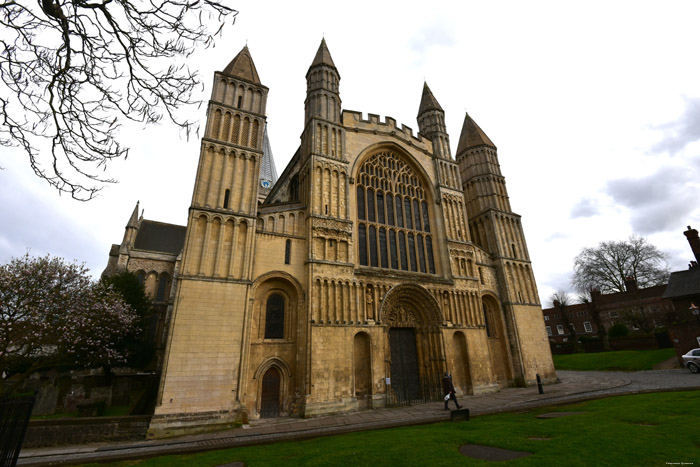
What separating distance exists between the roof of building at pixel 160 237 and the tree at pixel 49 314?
53.7ft

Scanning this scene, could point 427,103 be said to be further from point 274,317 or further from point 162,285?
point 162,285

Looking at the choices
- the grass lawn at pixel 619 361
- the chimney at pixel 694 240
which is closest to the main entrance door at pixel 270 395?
the grass lawn at pixel 619 361

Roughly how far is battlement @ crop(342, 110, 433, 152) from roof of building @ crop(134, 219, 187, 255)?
2363cm

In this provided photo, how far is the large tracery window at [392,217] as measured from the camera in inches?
800

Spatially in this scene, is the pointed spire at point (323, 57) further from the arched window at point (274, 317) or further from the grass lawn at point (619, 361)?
the grass lawn at point (619, 361)

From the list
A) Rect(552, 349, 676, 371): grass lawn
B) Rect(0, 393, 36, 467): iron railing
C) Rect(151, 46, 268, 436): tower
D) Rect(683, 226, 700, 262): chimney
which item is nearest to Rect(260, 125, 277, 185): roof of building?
Rect(151, 46, 268, 436): tower

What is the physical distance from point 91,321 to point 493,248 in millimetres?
27040

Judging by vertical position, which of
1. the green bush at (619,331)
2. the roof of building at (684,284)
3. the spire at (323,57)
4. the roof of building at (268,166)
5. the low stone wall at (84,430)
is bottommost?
the low stone wall at (84,430)

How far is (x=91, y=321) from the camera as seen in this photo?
58.2 ft

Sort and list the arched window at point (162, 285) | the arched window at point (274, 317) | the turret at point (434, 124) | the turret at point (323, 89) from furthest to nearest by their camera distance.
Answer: the arched window at point (162, 285)
the turret at point (434, 124)
the turret at point (323, 89)
the arched window at point (274, 317)

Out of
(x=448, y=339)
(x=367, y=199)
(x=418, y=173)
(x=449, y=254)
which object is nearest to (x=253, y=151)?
(x=367, y=199)

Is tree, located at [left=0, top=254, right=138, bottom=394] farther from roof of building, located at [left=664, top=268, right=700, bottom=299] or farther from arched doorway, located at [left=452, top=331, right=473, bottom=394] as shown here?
roof of building, located at [left=664, top=268, right=700, bottom=299]

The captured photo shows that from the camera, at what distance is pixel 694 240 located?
102ft

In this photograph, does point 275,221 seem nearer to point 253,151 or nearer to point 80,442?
point 253,151
